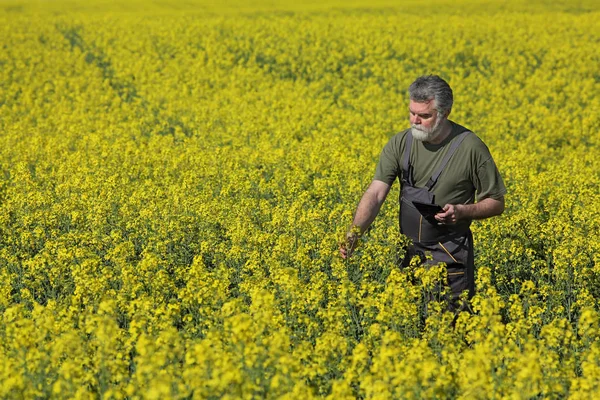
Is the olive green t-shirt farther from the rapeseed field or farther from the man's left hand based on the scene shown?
the rapeseed field

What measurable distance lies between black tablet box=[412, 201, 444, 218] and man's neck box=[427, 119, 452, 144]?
18.7 inches

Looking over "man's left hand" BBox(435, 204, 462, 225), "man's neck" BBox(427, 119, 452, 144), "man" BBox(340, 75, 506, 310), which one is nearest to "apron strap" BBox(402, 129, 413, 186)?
Answer: "man" BBox(340, 75, 506, 310)

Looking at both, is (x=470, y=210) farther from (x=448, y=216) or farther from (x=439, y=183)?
(x=439, y=183)

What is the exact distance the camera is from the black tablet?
5.36 meters

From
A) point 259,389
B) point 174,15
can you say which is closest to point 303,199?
point 259,389

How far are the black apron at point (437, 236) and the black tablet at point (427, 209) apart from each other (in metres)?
0.06

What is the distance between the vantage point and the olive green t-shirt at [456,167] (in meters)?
5.46

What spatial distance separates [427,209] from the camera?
5.44 meters

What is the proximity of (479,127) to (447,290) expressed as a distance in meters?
10.3

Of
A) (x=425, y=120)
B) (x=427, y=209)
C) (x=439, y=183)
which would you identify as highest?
(x=425, y=120)

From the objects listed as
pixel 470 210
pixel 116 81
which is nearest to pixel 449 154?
pixel 470 210

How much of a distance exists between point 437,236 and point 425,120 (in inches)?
35.6

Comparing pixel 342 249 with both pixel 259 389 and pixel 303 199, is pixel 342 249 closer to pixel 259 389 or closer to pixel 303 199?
pixel 259 389

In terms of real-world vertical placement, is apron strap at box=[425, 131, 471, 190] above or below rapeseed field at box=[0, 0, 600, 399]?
above
